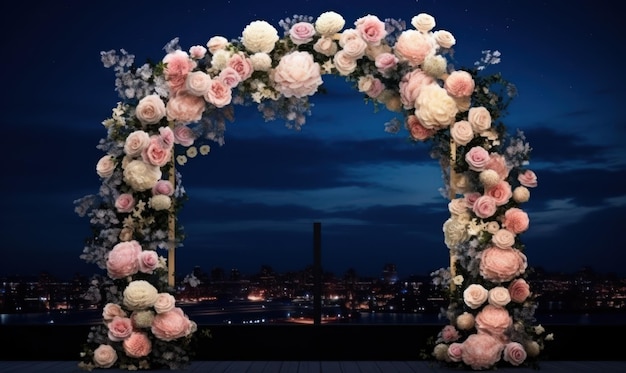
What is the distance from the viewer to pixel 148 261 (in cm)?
624

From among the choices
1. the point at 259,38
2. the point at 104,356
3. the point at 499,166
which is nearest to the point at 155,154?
the point at 259,38

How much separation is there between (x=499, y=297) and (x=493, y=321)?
7.2 inches

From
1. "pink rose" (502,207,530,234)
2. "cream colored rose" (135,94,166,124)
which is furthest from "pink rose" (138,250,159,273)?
"pink rose" (502,207,530,234)

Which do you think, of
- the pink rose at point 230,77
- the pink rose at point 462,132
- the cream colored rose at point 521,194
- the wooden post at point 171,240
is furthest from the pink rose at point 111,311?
the cream colored rose at point 521,194

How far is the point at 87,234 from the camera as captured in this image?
21.4 feet

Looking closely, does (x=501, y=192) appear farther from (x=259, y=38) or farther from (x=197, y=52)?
(x=197, y=52)

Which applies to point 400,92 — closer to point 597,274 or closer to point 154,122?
point 154,122

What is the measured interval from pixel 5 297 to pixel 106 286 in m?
3.63

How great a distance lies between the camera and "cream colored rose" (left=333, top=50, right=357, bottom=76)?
6539 millimetres

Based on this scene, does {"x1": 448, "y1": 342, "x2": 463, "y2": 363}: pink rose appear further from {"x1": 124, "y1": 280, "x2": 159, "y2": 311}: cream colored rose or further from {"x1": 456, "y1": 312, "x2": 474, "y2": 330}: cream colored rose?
{"x1": 124, "y1": 280, "x2": 159, "y2": 311}: cream colored rose

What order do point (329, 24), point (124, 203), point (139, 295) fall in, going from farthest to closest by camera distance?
1. point (329, 24)
2. point (124, 203)
3. point (139, 295)

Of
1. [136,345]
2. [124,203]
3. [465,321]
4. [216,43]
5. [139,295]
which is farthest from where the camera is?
[216,43]

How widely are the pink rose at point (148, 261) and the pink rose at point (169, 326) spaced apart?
0.34m

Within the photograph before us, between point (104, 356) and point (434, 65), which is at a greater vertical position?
point (434, 65)
